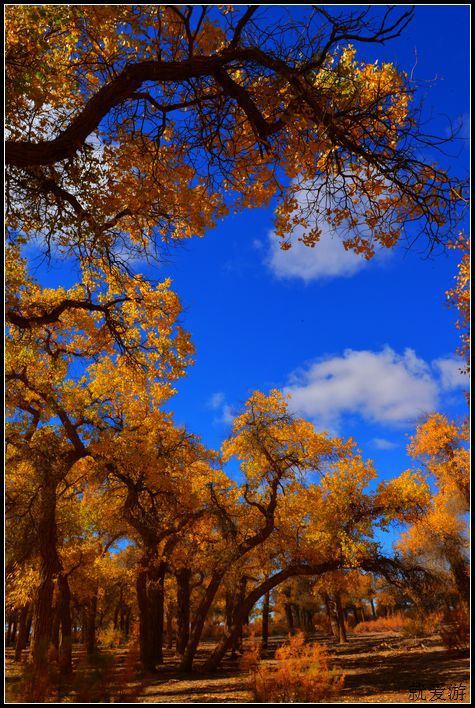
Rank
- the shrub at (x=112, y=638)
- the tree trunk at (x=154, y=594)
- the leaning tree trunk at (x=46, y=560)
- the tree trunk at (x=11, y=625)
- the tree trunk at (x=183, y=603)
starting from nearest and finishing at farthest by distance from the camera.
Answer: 1. the leaning tree trunk at (x=46, y=560)
2. the shrub at (x=112, y=638)
3. the tree trunk at (x=154, y=594)
4. the tree trunk at (x=183, y=603)
5. the tree trunk at (x=11, y=625)

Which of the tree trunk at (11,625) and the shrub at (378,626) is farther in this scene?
the shrub at (378,626)

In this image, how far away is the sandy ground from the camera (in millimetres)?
6484

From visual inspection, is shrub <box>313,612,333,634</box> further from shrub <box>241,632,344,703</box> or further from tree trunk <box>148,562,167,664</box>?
shrub <box>241,632,344,703</box>

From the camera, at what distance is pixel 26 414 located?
1277 cm

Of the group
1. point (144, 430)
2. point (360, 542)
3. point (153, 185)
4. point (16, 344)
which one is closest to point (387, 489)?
point (360, 542)

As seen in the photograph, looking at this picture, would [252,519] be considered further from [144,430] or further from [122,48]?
[122,48]

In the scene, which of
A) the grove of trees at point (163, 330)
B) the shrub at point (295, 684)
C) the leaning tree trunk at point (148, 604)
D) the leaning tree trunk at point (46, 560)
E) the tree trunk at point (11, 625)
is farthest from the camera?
the tree trunk at point (11, 625)

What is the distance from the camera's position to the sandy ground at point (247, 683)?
21.3 feet

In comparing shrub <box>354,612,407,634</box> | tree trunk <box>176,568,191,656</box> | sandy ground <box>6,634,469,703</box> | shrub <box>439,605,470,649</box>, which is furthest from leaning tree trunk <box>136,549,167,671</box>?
shrub <box>354,612,407,634</box>

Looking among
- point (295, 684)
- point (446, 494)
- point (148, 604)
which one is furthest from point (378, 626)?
point (295, 684)

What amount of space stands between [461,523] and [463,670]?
48.8 feet

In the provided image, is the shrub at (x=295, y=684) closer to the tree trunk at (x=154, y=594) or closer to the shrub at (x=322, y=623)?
the tree trunk at (x=154, y=594)

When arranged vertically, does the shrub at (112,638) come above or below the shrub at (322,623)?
above

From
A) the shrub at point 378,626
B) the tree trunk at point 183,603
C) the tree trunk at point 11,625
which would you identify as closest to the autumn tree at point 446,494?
the tree trunk at point 183,603
